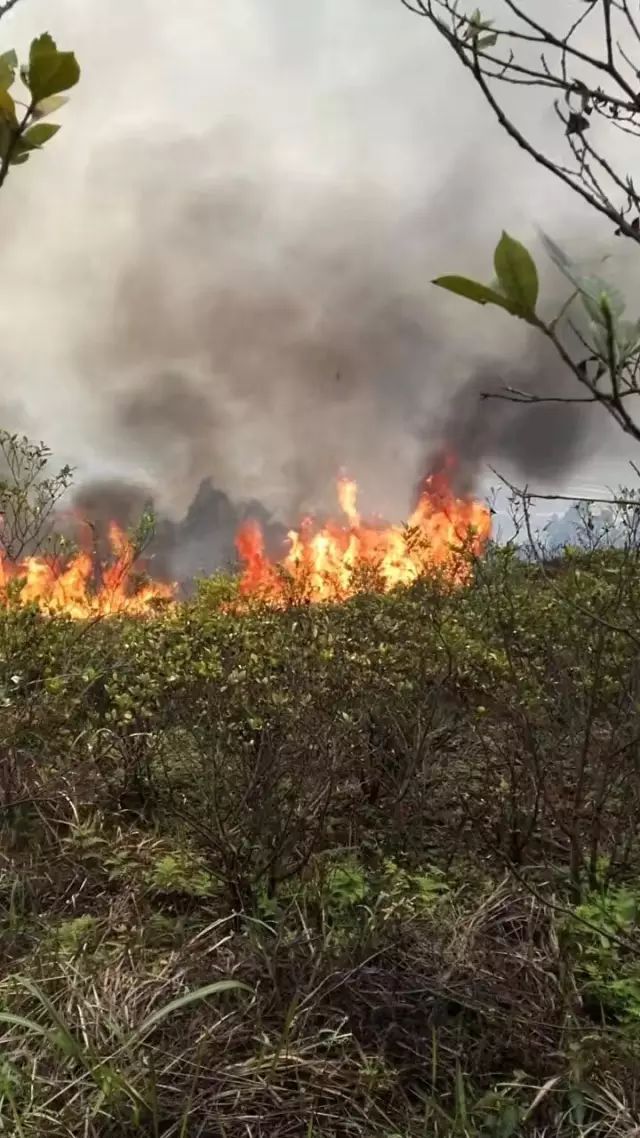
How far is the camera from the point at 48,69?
638mm

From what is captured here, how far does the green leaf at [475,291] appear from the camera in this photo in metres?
0.59

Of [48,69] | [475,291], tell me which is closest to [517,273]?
[475,291]

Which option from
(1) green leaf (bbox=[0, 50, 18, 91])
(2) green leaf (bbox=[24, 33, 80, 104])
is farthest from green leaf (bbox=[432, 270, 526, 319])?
(1) green leaf (bbox=[0, 50, 18, 91])

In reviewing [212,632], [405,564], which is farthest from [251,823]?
[405,564]

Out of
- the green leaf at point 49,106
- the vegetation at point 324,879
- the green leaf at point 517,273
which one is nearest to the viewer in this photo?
the green leaf at point 517,273

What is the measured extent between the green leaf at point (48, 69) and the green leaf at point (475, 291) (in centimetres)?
33

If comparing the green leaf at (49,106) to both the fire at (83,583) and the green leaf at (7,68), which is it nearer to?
the green leaf at (7,68)

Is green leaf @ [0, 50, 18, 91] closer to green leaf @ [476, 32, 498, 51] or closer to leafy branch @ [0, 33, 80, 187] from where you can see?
leafy branch @ [0, 33, 80, 187]

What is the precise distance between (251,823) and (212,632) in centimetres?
305

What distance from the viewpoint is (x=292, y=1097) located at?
2.09 metres

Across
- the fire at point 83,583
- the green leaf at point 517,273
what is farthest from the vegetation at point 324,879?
the fire at point 83,583

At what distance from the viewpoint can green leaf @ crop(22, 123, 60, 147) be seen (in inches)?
29.1

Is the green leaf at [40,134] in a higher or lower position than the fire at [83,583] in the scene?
lower

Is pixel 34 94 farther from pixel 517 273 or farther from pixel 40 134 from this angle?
pixel 517 273
